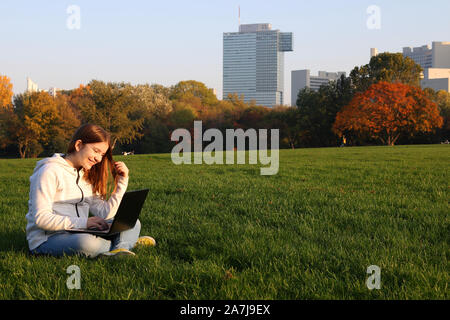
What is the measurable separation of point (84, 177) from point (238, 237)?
1630mm

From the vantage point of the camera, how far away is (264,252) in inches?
145

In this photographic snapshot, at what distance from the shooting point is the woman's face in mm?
3910

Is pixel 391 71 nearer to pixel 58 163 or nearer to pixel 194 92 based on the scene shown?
pixel 194 92

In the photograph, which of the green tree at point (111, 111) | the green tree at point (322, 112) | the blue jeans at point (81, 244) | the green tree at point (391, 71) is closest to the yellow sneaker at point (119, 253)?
the blue jeans at point (81, 244)

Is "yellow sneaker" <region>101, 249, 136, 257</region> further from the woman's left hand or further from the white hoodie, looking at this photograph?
the woman's left hand

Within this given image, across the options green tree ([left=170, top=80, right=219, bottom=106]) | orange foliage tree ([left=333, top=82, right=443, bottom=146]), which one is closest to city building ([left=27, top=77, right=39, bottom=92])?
green tree ([left=170, top=80, right=219, bottom=106])

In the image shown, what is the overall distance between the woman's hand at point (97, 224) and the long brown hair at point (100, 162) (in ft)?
1.39

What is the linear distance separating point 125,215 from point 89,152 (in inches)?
28.7

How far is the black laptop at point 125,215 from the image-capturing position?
3531 mm

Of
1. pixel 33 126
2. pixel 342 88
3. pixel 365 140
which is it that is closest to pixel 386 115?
pixel 365 140

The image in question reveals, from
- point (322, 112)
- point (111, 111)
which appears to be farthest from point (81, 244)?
point (322, 112)

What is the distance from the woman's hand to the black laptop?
38mm

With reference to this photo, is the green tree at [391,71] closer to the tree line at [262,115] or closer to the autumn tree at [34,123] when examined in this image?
the tree line at [262,115]
